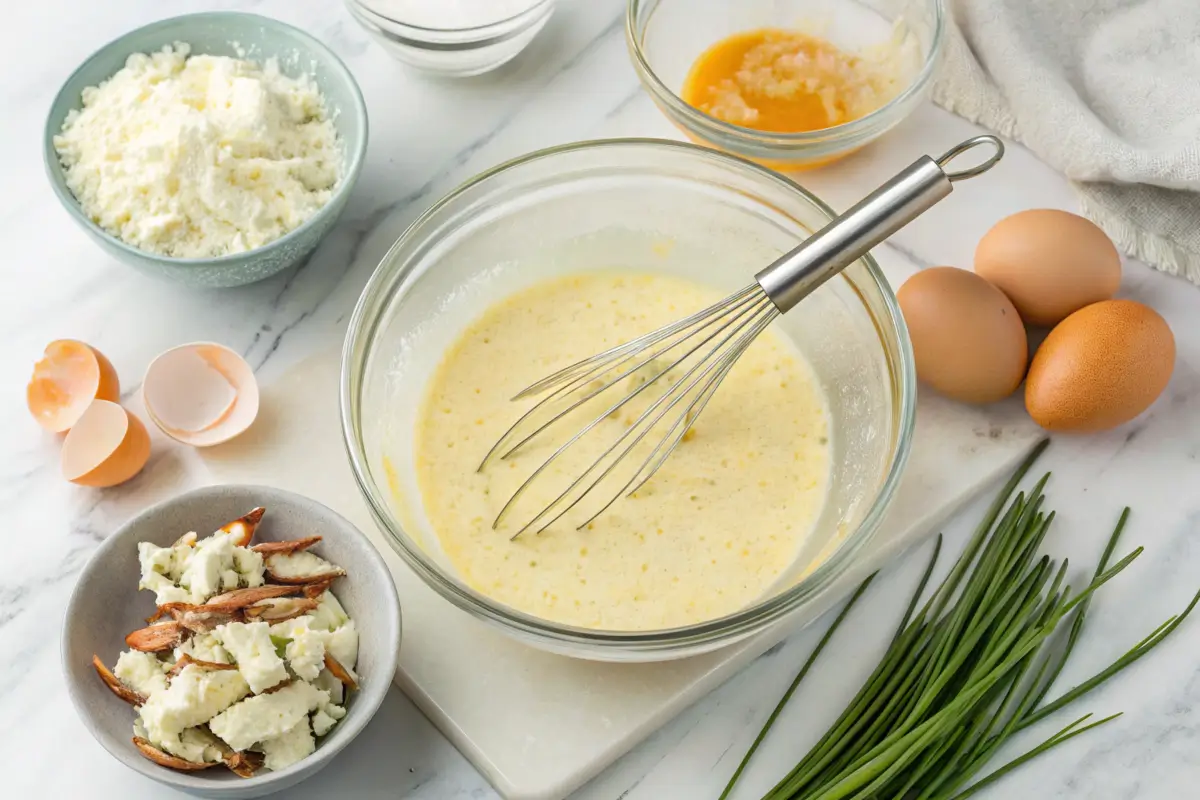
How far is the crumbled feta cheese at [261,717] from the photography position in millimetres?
1229

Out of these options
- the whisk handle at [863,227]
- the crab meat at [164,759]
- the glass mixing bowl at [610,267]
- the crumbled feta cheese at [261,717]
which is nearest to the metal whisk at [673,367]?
the whisk handle at [863,227]

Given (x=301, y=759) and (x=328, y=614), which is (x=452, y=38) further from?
(x=301, y=759)

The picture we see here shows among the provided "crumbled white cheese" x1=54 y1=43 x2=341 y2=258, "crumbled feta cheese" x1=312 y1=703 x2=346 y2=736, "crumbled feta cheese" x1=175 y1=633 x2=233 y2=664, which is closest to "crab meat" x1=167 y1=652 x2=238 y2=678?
"crumbled feta cheese" x1=175 y1=633 x2=233 y2=664

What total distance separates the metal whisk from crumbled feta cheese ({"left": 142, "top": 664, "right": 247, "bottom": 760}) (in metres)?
0.37

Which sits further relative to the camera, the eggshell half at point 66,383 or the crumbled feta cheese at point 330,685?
the eggshell half at point 66,383

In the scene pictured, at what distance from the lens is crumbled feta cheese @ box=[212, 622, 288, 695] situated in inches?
48.5

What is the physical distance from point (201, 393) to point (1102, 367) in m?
1.18

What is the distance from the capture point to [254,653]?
1.24 meters

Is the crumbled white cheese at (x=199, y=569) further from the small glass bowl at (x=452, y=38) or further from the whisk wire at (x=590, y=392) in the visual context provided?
the small glass bowl at (x=452, y=38)

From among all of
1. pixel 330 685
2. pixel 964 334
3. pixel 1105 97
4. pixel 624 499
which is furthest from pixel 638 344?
pixel 1105 97

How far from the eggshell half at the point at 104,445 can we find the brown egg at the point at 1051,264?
1170mm

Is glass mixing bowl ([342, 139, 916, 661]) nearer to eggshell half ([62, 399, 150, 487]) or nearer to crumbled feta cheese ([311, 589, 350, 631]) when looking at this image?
crumbled feta cheese ([311, 589, 350, 631])

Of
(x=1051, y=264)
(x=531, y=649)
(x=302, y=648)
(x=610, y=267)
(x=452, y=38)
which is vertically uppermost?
(x=452, y=38)

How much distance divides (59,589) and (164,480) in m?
0.18
